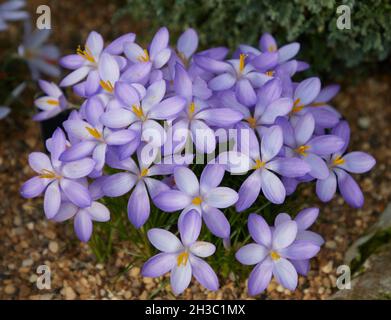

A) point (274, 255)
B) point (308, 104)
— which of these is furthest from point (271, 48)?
point (274, 255)

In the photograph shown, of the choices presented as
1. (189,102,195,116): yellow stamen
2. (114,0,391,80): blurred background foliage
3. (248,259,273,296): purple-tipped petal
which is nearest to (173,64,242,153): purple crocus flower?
(189,102,195,116): yellow stamen

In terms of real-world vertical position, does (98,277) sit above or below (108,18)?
below

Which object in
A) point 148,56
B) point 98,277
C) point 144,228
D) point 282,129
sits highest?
Result: point 148,56

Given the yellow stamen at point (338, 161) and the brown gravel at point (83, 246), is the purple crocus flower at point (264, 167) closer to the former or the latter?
the yellow stamen at point (338, 161)

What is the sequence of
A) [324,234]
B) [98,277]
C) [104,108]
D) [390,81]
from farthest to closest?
[390,81] → [324,234] → [98,277] → [104,108]

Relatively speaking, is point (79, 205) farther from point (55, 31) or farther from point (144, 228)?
point (55, 31)

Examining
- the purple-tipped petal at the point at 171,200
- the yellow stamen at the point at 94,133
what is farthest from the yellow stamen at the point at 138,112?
the purple-tipped petal at the point at 171,200

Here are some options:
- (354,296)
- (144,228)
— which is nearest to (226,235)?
(144,228)
